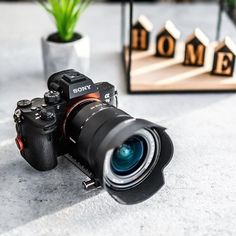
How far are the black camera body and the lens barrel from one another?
2 centimetres

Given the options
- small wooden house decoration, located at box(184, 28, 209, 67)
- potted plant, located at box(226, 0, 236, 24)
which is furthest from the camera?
potted plant, located at box(226, 0, 236, 24)

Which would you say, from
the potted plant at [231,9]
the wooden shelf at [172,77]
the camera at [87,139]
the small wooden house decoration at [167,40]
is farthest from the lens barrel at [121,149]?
the potted plant at [231,9]

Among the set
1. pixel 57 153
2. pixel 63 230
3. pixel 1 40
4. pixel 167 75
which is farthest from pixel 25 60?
pixel 63 230

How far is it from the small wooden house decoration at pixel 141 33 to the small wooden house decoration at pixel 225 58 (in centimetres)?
19

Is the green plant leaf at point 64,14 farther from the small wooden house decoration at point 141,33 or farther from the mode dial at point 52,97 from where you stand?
the mode dial at point 52,97

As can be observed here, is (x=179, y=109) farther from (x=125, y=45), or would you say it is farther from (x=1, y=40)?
(x=1, y=40)

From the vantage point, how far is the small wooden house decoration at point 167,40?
114cm

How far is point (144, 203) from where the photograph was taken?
763mm

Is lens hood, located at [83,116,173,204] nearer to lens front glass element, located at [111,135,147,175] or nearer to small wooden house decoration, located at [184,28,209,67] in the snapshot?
lens front glass element, located at [111,135,147,175]

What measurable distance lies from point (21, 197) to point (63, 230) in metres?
0.11

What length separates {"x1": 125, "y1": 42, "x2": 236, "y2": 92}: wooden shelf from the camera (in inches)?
42.5

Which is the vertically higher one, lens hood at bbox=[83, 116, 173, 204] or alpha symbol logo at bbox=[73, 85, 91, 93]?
alpha symbol logo at bbox=[73, 85, 91, 93]

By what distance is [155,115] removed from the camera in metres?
1.00

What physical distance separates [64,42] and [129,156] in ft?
1.37
